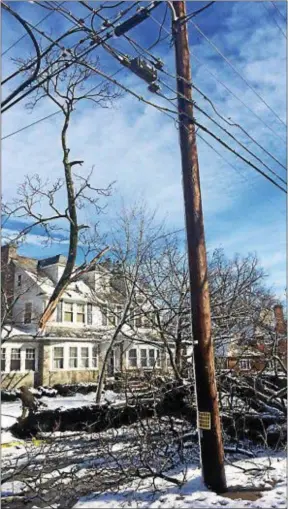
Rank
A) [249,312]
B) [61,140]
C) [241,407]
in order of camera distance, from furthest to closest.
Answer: [249,312] → [61,140] → [241,407]

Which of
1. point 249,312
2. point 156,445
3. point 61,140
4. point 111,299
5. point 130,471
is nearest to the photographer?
point 130,471

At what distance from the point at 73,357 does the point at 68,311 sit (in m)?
2.16

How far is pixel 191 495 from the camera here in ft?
13.2

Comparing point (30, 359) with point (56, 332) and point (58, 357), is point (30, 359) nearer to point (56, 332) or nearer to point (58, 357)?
point (58, 357)

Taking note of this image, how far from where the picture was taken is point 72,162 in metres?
8.16

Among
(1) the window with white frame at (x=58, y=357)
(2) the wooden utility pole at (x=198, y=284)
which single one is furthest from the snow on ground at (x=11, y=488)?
(1) the window with white frame at (x=58, y=357)

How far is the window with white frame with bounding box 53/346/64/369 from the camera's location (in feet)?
59.4

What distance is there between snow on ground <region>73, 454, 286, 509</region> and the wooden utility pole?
0.24 meters

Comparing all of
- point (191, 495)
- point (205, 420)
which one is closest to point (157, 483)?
point (191, 495)

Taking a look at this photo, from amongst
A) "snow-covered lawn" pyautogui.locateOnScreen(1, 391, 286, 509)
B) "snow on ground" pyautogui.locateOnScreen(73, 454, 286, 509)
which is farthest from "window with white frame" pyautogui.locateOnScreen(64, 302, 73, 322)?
"snow on ground" pyautogui.locateOnScreen(73, 454, 286, 509)

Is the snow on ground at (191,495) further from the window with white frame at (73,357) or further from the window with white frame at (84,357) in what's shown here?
the window with white frame at (84,357)

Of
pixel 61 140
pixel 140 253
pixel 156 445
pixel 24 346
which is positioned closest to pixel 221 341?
pixel 140 253

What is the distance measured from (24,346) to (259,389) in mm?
13210

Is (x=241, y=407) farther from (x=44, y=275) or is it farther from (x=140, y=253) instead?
(x=44, y=275)
